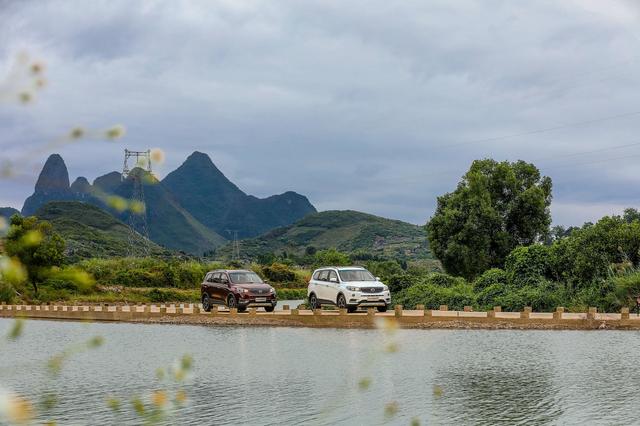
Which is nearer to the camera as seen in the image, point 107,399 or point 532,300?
point 107,399

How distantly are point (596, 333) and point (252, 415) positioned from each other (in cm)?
1732

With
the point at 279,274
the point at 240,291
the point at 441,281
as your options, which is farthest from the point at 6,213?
the point at 279,274

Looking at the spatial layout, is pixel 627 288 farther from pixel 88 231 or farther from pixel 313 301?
pixel 88 231

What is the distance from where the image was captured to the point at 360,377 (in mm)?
11586

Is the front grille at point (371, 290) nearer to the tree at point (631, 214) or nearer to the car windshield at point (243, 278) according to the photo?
the car windshield at point (243, 278)

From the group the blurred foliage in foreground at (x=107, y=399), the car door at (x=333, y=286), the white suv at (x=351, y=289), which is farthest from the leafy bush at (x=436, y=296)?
the blurred foliage in foreground at (x=107, y=399)

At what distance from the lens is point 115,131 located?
273cm

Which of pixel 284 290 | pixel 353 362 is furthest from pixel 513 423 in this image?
pixel 284 290

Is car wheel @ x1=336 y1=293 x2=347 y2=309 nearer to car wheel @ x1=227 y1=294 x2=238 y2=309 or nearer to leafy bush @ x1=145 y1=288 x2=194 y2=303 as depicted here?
car wheel @ x1=227 y1=294 x2=238 y2=309

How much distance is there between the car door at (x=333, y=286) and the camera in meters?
34.2

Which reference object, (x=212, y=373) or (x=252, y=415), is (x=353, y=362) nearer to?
(x=212, y=373)

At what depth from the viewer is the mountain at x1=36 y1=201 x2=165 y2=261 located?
12388cm

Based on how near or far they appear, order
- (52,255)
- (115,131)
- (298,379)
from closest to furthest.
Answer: (115,131)
(298,379)
(52,255)

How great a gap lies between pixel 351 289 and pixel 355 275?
3.49ft
